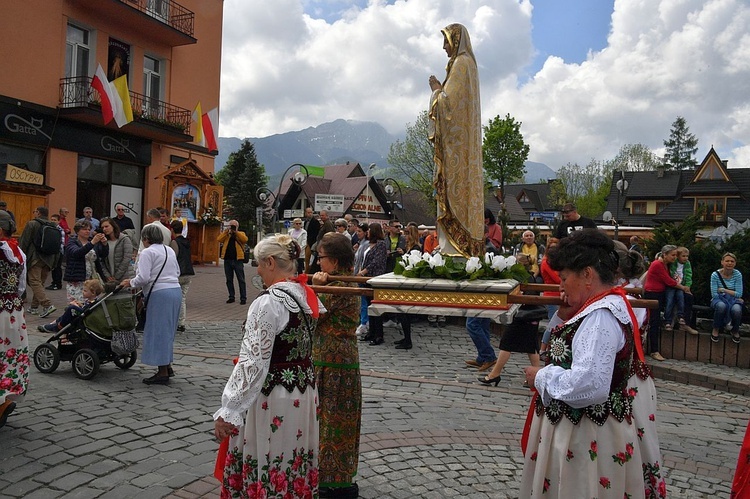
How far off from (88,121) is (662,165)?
234 feet

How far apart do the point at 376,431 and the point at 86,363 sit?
3679 millimetres

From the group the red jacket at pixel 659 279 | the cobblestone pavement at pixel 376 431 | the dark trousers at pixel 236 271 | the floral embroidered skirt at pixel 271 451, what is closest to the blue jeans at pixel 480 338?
the cobblestone pavement at pixel 376 431

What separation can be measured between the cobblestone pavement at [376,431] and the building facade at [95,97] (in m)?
11.1

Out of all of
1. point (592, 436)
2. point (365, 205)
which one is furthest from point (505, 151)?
point (592, 436)

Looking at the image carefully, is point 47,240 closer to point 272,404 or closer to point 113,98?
point 113,98

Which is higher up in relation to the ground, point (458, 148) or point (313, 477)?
point (458, 148)

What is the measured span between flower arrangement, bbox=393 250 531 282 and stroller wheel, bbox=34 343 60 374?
489 cm

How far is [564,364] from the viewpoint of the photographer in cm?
275

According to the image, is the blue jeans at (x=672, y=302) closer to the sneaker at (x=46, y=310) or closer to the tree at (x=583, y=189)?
the sneaker at (x=46, y=310)

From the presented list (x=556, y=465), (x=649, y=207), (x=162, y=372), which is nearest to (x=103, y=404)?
(x=162, y=372)

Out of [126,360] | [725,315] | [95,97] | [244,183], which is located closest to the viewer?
[126,360]

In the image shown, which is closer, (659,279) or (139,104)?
(659,279)

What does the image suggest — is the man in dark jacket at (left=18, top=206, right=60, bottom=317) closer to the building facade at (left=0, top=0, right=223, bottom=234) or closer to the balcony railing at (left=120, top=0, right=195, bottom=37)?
the building facade at (left=0, top=0, right=223, bottom=234)

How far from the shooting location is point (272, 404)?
10.8ft
